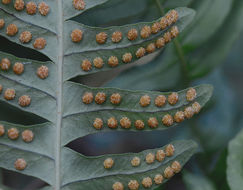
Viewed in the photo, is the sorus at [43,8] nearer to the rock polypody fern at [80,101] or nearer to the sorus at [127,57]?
the rock polypody fern at [80,101]

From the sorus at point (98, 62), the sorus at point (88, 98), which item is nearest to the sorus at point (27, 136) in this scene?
the sorus at point (88, 98)

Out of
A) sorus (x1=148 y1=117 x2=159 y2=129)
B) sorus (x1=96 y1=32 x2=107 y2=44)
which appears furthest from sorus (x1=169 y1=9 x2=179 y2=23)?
sorus (x1=148 y1=117 x2=159 y2=129)

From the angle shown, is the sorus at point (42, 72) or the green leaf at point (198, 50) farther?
the green leaf at point (198, 50)

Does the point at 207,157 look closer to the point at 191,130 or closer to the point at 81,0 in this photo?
the point at 191,130

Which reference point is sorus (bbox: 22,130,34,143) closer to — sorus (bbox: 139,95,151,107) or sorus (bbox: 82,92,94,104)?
sorus (bbox: 82,92,94,104)

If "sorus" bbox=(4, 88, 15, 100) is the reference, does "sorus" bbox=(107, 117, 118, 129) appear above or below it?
below

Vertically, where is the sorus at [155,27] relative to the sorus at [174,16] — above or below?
below

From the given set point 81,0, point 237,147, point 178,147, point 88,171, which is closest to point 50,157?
point 88,171
